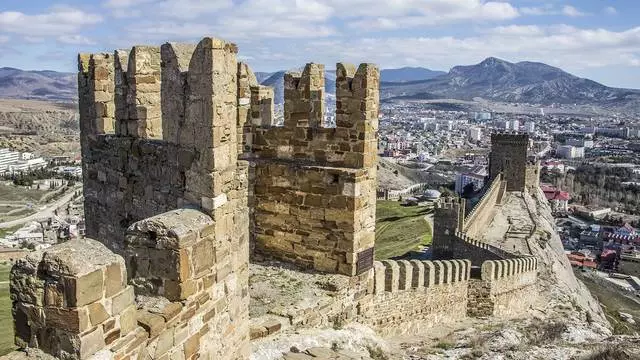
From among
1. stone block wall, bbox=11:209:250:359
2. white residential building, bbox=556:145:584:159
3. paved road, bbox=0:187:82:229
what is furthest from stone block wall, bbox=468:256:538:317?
white residential building, bbox=556:145:584:159

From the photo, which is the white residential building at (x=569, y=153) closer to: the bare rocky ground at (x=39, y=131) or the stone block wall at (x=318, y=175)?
the bare rocky ground at (x=39, y=131)

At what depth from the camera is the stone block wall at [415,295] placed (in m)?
9.12

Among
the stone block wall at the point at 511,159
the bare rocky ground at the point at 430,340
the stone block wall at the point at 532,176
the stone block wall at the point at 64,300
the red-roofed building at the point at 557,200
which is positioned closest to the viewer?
the stone block wall at the point at 64,300

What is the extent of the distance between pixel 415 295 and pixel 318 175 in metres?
4.04

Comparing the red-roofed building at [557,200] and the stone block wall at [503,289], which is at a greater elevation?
the stone block wall at [503,289]

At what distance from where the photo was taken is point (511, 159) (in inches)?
1994

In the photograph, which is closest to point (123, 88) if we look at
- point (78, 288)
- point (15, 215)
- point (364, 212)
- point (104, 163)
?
point (104, 163)

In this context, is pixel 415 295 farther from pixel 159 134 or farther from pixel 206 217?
pixel 206 217

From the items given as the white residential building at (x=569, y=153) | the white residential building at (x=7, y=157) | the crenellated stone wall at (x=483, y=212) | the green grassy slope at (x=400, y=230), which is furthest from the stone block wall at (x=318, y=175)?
the white residential building at (x=569, y=153)

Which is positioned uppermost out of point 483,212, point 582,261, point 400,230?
point 483,212

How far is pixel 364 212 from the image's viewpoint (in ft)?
26.5

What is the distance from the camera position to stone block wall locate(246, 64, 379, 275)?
7.98 m

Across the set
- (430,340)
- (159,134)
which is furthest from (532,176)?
(159,134)

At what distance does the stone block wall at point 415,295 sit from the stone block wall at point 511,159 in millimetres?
38280
